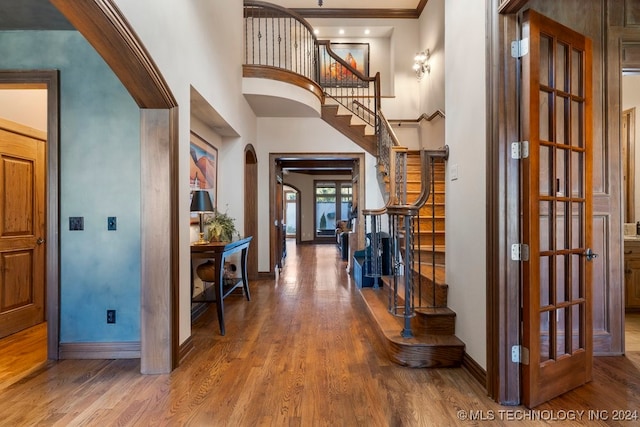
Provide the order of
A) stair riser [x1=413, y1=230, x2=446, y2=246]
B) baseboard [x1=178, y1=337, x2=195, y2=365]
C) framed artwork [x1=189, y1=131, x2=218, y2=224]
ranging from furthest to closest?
stair riser [x1=413, y1=230, x2=446, y2=246], framed artwork [x1=189, y1=131, x2=218, y2=224], baseboard [x1=178, y1=337, x2=195, y2=365]

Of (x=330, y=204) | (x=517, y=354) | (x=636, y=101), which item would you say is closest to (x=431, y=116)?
(x=636, y=101)

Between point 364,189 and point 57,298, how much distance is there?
15.3 feet

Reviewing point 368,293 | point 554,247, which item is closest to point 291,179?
point 368,293

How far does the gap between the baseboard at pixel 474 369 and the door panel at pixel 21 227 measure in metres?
4.04

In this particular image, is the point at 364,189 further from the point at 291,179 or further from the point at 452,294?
the point at 291,179

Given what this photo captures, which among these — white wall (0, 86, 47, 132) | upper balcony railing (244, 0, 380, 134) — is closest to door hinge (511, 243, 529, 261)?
white wall (0, 86, 47, 132)

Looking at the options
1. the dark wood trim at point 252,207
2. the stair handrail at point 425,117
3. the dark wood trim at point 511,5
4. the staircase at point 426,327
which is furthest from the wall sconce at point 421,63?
the dark wood trim at point 511,5

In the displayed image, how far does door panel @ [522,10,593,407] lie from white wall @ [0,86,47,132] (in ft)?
14.3

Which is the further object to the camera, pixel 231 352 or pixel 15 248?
pixel 15 248

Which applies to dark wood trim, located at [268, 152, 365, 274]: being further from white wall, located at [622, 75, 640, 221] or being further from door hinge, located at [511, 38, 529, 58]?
door hinge, located at [511, 38, 529, 58]

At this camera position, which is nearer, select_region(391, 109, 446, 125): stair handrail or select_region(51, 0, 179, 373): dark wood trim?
select_region(51, 0, 179, 373): dark wood trim

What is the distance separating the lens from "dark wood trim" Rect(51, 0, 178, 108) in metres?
1.66

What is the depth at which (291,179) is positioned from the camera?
13.4 m

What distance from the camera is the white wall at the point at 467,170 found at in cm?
218
